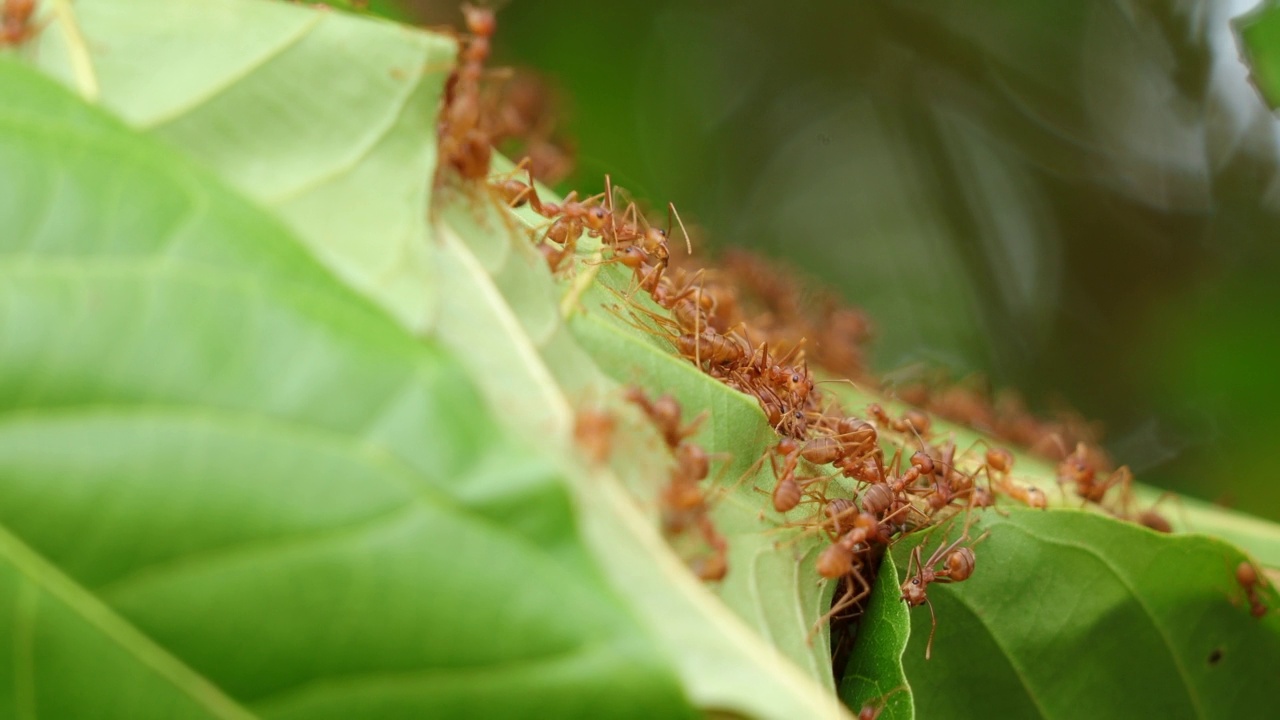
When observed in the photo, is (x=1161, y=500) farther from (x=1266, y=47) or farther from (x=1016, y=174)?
(x=1016, y=174)

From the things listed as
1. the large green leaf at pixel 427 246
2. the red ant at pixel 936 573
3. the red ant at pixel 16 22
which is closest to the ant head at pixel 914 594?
the red ant at pixel 936 573

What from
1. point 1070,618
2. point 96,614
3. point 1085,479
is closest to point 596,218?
point 1070,618

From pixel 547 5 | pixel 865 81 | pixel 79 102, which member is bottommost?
pixel 865 81

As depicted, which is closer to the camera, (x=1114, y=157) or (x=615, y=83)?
(x=615, y=83)

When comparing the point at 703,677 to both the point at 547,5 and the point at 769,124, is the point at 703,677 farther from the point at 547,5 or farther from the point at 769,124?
the point at 769,124

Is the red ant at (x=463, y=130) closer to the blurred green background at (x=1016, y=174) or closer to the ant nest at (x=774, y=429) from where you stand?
the ant nest at (x=774, y=429)

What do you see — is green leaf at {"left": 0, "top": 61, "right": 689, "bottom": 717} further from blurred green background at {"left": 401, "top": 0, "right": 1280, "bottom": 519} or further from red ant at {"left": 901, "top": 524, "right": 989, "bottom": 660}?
blurred green background at {"left": 401, "top": 0, "right": 1280, "bottom": 519}

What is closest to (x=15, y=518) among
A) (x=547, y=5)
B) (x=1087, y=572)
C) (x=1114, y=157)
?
(x=1087, y=572)

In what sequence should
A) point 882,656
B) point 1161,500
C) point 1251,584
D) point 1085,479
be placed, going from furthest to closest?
point 1161,500
point 1085,479
point 1251,584
point 882,656
